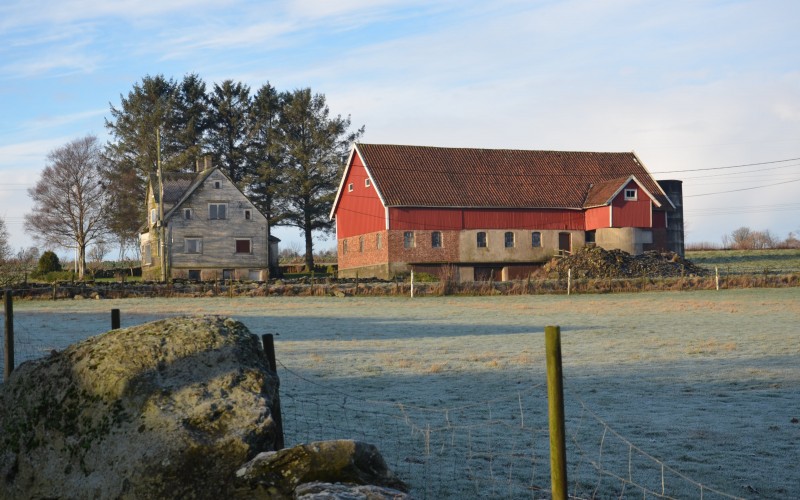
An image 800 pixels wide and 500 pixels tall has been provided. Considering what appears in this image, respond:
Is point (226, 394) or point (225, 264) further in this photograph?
point (225, 264)

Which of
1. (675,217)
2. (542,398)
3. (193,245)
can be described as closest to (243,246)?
(193,245)

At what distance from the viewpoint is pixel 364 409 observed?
11.0 metres

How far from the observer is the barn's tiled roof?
53.9m

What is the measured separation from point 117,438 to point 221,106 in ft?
249

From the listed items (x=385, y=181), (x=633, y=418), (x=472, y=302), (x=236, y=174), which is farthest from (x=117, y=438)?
(x=236, y=174)

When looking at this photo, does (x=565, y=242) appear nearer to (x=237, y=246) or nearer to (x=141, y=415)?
(x=237, y=246)

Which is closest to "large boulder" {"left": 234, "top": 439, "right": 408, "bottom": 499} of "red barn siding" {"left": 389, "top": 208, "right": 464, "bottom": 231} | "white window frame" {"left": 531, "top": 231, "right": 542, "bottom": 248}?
"red barn siding" {"left": 389, "top": 208, "right": 464, "bottom": 231}

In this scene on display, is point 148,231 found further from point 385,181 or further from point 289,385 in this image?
point 289,385

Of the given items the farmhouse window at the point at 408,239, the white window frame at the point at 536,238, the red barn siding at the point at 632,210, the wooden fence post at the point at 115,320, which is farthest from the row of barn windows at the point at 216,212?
the wooden fence post at the point at 115,320

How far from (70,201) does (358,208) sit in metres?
31.8

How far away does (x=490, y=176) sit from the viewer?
56625 mm

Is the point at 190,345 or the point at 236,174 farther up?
the point at 236,174

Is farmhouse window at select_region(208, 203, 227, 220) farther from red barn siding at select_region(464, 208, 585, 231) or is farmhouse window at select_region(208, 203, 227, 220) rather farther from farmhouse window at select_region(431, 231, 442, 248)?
red barn siding at select_region(464, 208, 585, 231)

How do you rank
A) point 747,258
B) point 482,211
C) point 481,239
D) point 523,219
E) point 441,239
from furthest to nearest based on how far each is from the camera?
point 747,258 → point 523,219 → point 482,211 → point 481,239 → point 441,239
